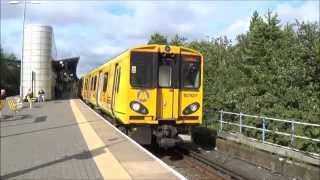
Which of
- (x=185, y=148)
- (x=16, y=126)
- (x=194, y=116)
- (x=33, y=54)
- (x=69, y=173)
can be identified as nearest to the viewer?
(x=69, y=173)

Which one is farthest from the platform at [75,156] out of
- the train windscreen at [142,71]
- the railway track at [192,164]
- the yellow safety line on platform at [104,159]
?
the train windscreen at [142,71]

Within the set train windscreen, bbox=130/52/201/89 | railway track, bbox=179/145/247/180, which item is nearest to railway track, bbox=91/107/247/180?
railway track, bbox=179/145/247/180

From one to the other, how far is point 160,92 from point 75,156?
4.04 meters

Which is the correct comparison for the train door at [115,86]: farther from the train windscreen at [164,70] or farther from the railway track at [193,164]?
the railway track at [193,164]

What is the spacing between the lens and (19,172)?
10.6m

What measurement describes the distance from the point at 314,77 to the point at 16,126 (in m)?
11.2

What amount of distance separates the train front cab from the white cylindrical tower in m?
35.8

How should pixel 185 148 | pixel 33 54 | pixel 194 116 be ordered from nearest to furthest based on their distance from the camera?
pixel 194 116 < pixel 185 148 < pixel 33 54

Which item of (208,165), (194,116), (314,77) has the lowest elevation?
(208,165)

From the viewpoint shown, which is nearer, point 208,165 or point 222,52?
point 208,165

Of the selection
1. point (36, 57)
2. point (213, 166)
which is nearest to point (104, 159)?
point (213, 166)

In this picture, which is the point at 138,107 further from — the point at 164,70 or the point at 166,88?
the point at 164,70

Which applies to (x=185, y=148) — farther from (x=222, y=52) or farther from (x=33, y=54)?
(x=33, y=54)

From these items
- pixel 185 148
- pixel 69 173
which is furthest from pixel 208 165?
pixel 69 173
